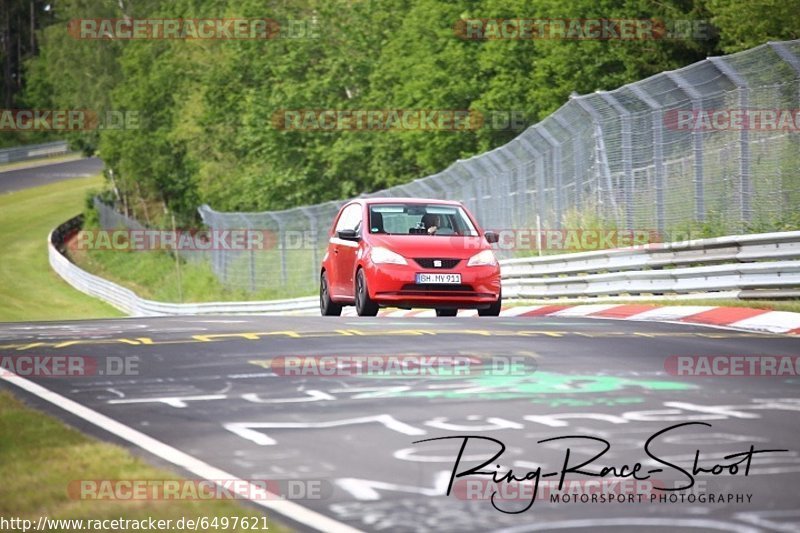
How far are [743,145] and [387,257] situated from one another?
4.44 meters

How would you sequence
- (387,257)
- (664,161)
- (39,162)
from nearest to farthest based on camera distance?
(387,257) < (664,161) < (39,162)

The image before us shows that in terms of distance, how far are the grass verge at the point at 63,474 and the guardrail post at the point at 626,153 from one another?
14.8 metres

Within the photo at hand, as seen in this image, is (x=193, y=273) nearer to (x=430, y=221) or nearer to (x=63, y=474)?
(x=430, y=221)

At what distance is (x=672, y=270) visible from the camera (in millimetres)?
21188

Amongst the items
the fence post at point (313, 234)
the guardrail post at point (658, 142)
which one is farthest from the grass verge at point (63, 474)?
the fence post at point (313, 234)

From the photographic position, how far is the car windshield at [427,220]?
67.3 ft

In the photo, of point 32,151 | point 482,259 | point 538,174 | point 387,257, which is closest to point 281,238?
point 538,174

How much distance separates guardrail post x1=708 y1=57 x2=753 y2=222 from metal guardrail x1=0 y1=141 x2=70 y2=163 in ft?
330

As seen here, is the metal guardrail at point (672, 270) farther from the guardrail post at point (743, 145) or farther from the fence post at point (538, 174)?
the fence post at point (538, 174)

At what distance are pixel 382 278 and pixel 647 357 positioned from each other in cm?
723

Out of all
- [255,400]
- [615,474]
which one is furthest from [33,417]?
[615,474]

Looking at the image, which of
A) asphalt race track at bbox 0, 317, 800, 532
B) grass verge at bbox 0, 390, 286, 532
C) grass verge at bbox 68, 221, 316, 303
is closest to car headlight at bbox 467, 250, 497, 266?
asphalt race track at bbox 0, 317, 800, 532

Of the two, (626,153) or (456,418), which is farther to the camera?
(626,153)

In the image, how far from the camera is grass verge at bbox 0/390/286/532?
261 inches
